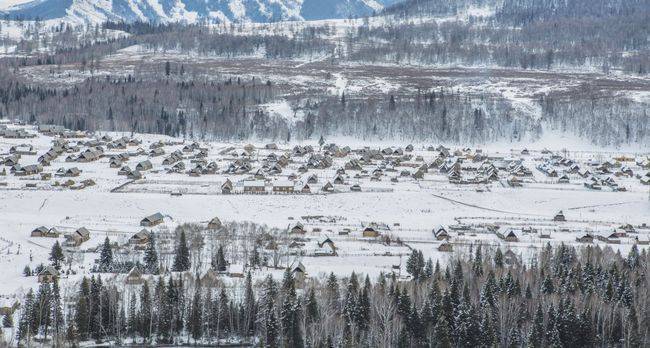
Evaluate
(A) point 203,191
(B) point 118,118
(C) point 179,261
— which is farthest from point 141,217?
(B) point 118,118

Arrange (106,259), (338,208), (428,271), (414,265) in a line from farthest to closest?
(338,208) → (106,259) → (414,265) → (428,271)

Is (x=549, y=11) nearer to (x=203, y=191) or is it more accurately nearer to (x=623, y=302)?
(x=203, y=191)

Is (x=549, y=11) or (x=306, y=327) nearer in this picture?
(x=306, y=327)

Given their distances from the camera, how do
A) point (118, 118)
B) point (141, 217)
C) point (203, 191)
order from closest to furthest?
point (141, 217) < point (203, 191) < point (118, 118)

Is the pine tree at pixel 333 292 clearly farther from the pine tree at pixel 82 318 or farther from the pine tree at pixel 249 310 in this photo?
the pine tree at pixel 82 318

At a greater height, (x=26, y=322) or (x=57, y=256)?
(x=57, y=256)

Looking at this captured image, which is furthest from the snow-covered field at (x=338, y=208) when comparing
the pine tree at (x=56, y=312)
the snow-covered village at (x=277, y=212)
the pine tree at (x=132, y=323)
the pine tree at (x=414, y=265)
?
the pine tree at (x=132, y=323)

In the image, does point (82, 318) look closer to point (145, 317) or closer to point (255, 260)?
point (145, 317)

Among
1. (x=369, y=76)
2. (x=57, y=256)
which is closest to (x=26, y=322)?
(x=57, y=256)
